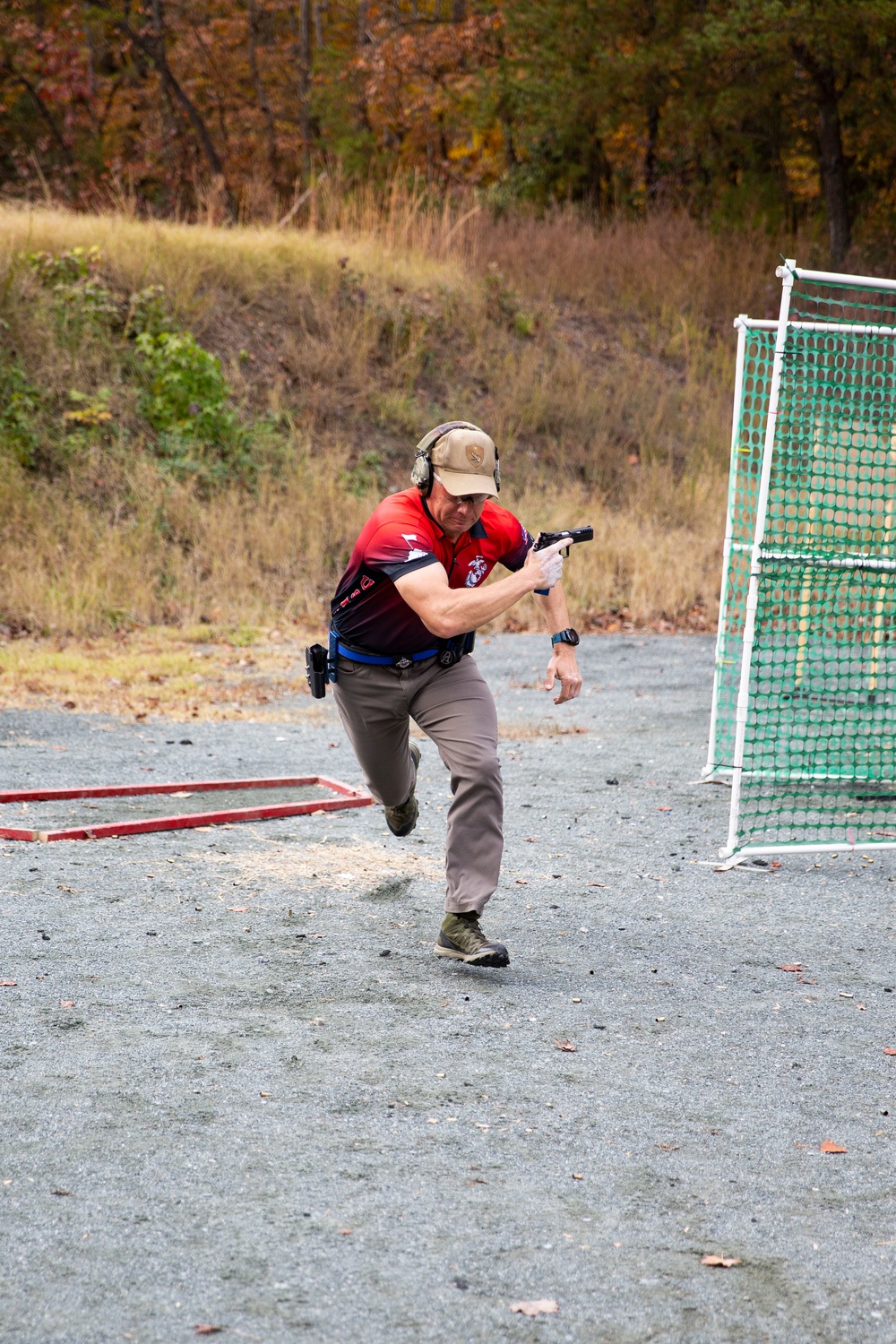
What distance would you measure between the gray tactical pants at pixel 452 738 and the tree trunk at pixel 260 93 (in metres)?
26.3

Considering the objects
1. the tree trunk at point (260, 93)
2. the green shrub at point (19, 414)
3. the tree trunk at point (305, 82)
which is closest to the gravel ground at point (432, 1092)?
the green shrub at point (19, 414)

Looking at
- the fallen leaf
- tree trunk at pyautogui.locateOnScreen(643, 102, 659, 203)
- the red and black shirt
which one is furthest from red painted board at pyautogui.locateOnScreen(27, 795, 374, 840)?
tree trunk at pyautogui.locateOnScreen(643, 102, 659, 203)

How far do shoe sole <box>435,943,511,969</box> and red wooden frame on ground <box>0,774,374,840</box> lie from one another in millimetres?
2170

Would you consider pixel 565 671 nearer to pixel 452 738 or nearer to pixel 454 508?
pixel 452 738

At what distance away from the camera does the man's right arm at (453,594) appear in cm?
468

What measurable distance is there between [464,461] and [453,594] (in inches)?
18.2

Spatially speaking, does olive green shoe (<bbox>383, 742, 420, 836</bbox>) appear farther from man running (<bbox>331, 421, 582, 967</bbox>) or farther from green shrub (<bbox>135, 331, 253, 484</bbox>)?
green shrub (<bbox>135, 331, 253, 484</bbox>)

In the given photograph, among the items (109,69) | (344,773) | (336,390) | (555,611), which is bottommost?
(344,773)

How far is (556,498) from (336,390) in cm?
326

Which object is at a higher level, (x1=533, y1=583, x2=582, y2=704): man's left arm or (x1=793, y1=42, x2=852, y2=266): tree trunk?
(x1=793, y1=42, x2=852, y2=266): tree trunk

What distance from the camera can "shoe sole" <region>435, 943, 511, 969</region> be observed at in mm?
5066

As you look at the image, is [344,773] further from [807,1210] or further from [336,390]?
[336,390]

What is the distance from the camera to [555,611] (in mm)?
5336

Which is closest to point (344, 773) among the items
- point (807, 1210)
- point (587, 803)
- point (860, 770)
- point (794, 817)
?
point (587, 803)
